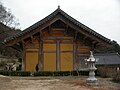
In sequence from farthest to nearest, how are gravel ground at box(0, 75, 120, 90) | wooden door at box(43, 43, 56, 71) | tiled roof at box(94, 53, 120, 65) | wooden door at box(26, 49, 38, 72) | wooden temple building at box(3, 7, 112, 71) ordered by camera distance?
tiled roof at box(94, 53, 120, 65), wooden door at box(43, 43, 56, 71), wooden door at box(26, 49, 38, 72), wooden temple building at box(3, 7, 112, 71), gravel ground at box(0, 75, 120, 90)

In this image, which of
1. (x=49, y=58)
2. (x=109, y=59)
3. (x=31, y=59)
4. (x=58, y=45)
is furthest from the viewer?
(x=109, y=59)

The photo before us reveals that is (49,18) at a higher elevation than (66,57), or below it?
higher

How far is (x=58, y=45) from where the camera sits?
22.7 m

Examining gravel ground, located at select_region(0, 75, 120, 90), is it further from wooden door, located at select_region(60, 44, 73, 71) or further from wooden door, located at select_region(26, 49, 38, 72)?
wooden door, located at select_region(60, 44, 73, 71)

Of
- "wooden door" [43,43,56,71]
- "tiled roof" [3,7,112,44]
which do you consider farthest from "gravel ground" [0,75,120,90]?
"wooden door" [43,43,56,71]

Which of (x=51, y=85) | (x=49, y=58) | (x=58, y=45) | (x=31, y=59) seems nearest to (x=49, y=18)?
(x=58, y=45)

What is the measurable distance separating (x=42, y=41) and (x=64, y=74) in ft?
12.2

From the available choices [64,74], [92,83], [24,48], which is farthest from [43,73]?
[92,83]

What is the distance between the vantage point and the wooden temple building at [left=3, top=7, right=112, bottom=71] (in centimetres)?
2206

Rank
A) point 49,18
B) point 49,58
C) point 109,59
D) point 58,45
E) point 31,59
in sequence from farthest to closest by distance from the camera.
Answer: point 109,59 < point 58,45 < point 49,58 < point 31,59 < point 49,18

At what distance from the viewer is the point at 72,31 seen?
23.1m

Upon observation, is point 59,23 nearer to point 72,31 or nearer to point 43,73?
point 72,31

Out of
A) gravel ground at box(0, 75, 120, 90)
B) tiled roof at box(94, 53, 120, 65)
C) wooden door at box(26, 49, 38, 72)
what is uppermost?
tiled roof at box(94, 53, 120, 65)

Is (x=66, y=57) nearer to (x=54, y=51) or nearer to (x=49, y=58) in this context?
(x=54, y=51)
